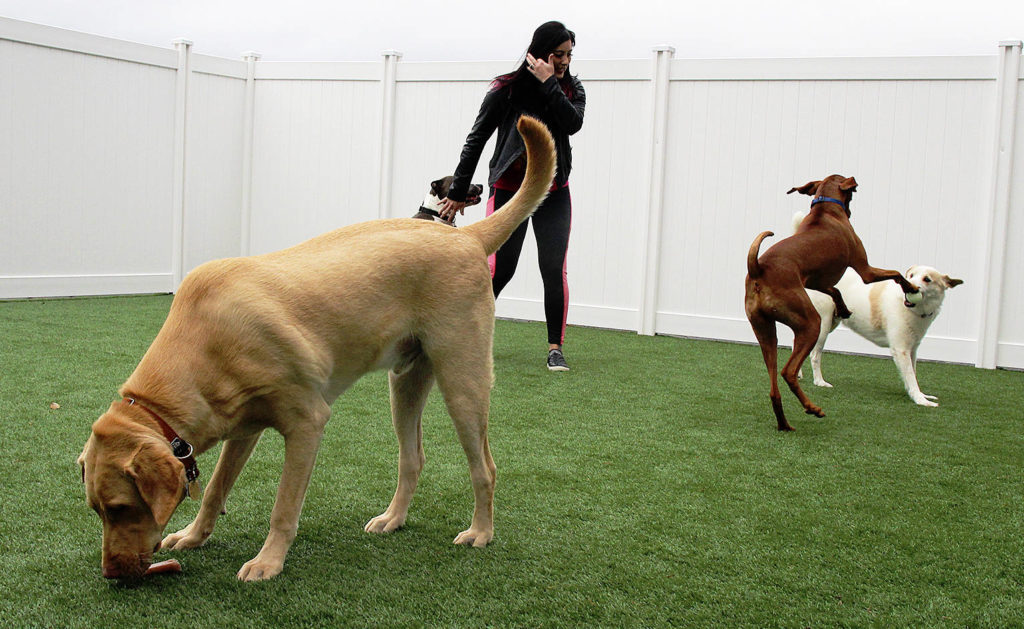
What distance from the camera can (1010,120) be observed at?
6.41m

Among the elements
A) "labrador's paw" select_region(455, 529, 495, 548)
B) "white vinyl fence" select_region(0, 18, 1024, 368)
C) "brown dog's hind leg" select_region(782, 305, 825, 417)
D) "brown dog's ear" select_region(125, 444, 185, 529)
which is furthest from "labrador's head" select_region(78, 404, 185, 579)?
"white vinyl fence" select_region(0, 18, 1024, 368)

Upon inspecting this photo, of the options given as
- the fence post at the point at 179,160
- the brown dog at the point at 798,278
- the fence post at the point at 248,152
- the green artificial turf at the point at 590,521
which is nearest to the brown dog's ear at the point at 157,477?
the green artificial turf at the point at 590,521

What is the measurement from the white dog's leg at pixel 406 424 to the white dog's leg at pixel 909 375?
330cm

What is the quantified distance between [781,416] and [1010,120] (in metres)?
3.98

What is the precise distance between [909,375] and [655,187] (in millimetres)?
3219

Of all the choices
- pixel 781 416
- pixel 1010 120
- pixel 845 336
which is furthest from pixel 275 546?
pixel 1010 120

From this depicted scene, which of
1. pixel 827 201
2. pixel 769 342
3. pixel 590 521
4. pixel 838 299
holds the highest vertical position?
pixel 827 201

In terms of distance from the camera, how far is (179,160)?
900 centimetres

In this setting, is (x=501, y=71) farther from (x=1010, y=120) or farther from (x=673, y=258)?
(x=1010, y=120)

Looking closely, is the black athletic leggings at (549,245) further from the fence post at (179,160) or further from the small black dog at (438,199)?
the fence post at (179,160)

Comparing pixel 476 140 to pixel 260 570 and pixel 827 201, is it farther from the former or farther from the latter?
pixel 260 570

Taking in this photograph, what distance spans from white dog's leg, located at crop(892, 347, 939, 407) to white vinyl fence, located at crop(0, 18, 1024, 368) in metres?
1.99

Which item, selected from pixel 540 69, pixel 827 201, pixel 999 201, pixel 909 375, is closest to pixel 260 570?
pixel 540 69

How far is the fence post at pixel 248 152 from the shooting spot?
9.53 m
